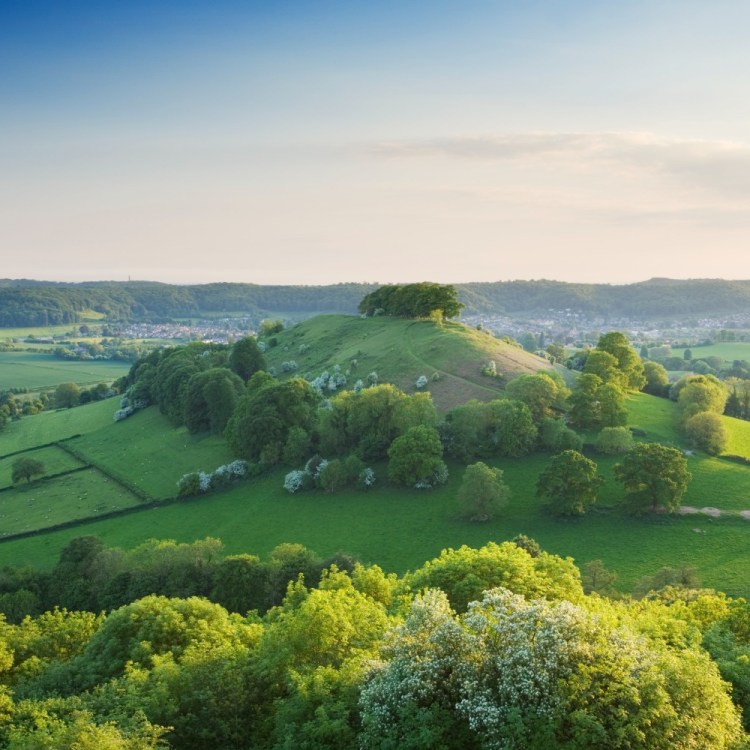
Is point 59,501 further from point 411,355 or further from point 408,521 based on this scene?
point 411,355

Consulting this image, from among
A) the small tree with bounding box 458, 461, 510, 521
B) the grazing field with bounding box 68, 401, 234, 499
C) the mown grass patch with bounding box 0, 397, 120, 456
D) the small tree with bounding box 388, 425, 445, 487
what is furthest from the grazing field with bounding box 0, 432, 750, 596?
the mown grass patch with bounding box 0, 397, 120, 456

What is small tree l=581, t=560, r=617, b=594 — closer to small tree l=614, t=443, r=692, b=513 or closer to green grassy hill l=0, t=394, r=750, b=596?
green grassy hill l=0, t=394, r=750, b=596

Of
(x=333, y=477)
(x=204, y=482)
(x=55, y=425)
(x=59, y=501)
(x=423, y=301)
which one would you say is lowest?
(x=59, y=501)

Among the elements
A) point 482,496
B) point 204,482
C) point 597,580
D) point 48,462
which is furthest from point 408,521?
point 48,462

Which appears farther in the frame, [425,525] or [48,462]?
[48,462]

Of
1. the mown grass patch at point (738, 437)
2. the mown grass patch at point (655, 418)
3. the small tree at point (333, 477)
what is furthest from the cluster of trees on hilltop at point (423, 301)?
the small tree at point (333, 477)

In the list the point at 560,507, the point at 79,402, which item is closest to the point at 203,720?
the point at 560,507

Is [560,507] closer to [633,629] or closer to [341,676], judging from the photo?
[633,629]
